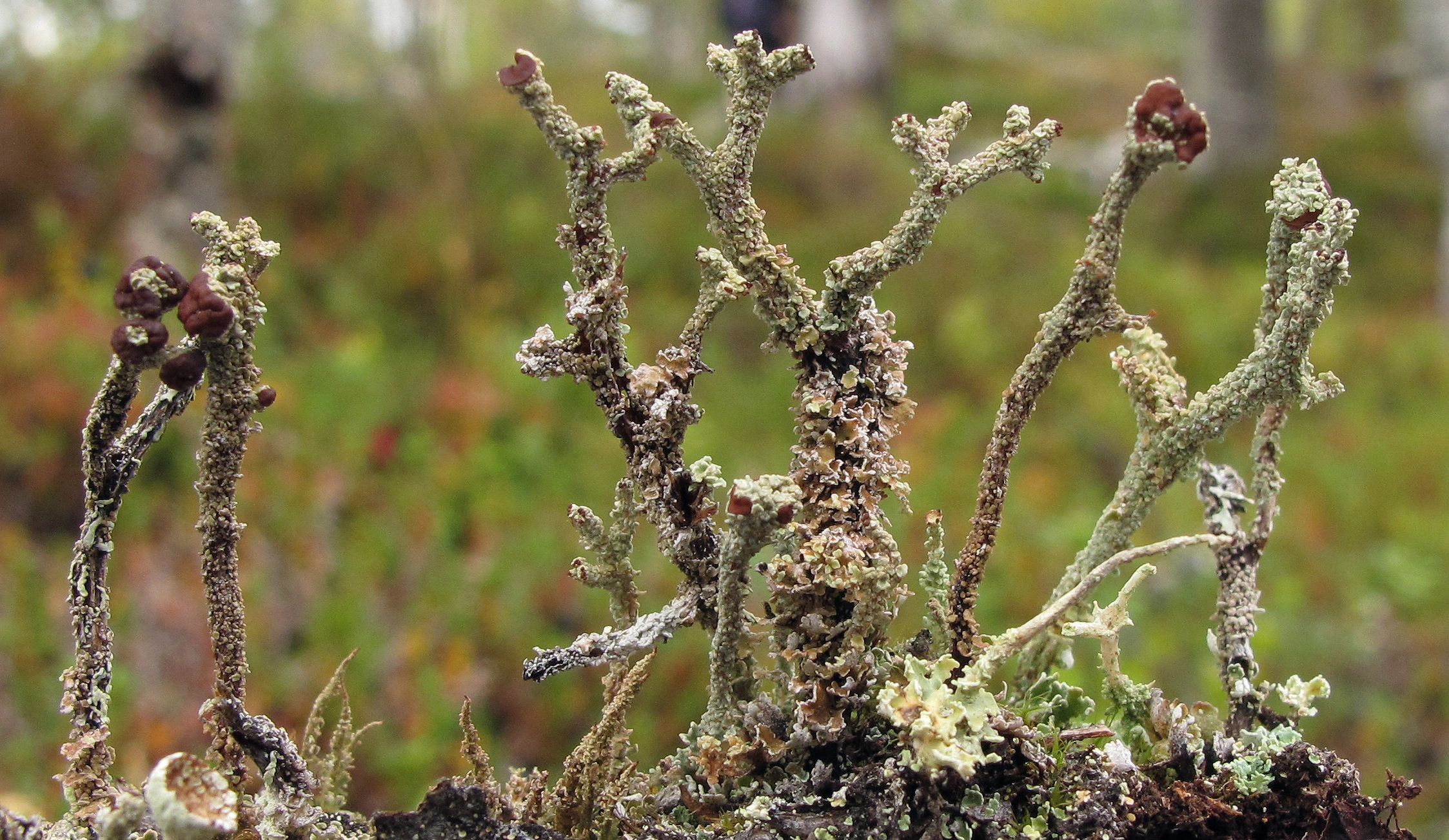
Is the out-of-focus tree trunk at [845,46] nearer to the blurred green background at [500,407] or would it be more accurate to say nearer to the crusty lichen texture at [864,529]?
the blurred green background at [500,407]

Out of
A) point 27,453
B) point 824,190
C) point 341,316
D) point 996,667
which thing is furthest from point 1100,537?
point 824,190

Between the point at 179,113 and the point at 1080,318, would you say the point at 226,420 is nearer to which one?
the point at 1080,318

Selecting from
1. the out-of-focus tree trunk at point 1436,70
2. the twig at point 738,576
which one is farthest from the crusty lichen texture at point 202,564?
the out-of-focus tree trunk at point 1436,70

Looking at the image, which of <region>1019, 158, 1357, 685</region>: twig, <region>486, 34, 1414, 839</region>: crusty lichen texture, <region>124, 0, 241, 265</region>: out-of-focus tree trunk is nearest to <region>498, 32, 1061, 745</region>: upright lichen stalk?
<region>486, 34, 1414, 839</region>: crusty lichen texture

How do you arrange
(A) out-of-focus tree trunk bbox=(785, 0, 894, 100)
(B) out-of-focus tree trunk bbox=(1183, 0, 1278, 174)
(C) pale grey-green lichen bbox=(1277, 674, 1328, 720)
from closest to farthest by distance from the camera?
(C) pale grey-green lichen bbox=(1277, 674, 1328, 720) → (B) out-of-focus tree trunk bbox=(1183, 0, 1278, 174) → (A) out-of-focus tree trunk bbox=(785, 0, 894, 100)

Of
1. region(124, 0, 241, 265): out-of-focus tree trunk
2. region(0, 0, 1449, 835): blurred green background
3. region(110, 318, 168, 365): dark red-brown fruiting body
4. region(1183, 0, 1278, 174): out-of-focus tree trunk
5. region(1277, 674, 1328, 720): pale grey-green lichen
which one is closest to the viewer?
region(110, 318, 168, 365): dark red-brown fruiting body

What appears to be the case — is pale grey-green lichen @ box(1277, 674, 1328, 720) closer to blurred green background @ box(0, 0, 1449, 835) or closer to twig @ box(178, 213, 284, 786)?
twig @ box(178, 213, 284, 786)

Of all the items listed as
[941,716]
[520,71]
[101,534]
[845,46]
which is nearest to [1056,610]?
[941,716]
